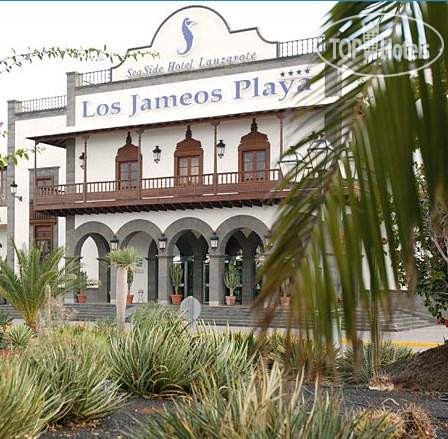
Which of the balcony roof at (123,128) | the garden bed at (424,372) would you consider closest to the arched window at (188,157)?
the balcony roof at (123,128)

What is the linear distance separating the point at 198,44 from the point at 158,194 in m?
6.71

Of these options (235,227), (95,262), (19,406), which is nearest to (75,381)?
(19,406)

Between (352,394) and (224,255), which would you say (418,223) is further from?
(224,255)

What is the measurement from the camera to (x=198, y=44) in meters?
32.2

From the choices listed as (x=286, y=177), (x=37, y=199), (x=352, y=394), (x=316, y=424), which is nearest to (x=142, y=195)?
(x=37, y=199)

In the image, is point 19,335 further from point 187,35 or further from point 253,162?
point 187,35

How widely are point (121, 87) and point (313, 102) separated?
32721 millimetres

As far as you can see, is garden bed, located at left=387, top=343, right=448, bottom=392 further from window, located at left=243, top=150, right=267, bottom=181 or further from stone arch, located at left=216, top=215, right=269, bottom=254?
window, located at left=243, top=150, right=267, bottom=181

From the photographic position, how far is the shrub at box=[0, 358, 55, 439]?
544 centimetres

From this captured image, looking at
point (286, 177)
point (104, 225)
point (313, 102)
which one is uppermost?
point (104, 225)

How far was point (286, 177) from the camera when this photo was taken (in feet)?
5.87

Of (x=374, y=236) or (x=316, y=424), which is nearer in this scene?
(x=374, y=236)

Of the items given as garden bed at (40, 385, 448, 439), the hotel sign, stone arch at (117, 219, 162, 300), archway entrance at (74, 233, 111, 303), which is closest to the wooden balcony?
stone arch at (117, 219, 162, 300)

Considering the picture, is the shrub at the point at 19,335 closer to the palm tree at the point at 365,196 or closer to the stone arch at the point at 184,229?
the palm tree at the point at 365,196
